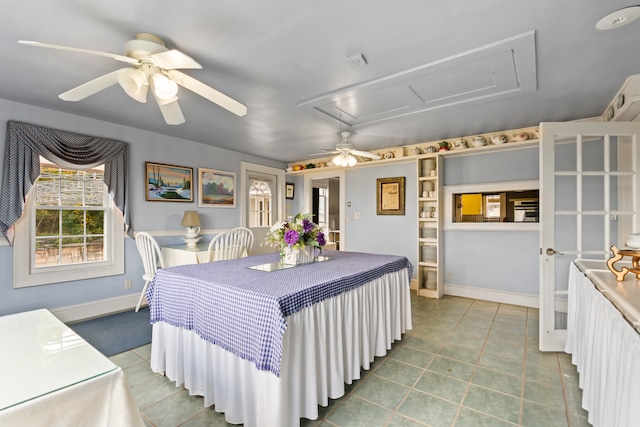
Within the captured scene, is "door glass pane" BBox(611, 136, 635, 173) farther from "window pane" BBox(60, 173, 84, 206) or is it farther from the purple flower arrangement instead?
"window pane" BBox(60, 173, 84, 206)

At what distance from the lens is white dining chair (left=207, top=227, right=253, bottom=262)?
3.54 m

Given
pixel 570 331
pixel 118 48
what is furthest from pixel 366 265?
pixel 118 48

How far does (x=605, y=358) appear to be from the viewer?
1.38 meters

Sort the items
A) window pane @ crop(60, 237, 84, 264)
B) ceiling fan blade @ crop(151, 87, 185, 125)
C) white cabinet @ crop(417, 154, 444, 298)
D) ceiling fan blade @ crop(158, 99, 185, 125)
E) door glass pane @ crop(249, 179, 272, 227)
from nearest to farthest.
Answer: ceiling fan blade @ crop(151, 87, 185, 125)
ceiling fan blade @ crop(158, 99, 185, 125)
window pane @ crop(60, 237, 84, 264)
white cabinet @ crop(417, 154, 444, 298)
door glass pane @ crop(249, 179, 272, 227)

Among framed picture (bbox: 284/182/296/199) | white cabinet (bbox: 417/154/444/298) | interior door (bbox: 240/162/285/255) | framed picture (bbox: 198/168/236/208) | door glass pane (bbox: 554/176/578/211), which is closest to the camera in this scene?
door glass pane (bbox: 554/176/578/211)

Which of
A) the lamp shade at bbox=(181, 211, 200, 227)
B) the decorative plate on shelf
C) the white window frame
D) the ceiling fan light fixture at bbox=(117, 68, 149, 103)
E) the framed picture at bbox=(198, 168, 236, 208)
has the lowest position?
the white window frame

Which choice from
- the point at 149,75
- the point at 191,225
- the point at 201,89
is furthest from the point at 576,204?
the point at 191,225

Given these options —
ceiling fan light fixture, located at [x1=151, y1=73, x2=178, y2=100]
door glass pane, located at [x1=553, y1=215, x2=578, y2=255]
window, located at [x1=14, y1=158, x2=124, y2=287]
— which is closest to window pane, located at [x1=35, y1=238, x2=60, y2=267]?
window, located at [x1=14, y1=158, x2=124, y2=287]

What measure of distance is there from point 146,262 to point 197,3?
2.92 m

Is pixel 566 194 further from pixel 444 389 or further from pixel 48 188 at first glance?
pixel 48 188

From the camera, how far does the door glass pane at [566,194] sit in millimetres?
2588

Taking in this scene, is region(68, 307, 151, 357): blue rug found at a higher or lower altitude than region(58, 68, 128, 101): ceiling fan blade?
lower

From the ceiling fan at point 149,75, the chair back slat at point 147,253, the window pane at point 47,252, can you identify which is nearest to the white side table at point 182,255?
the chair back slat at point 147,253

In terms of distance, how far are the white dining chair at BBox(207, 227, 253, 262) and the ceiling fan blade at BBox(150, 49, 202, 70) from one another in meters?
2.08
